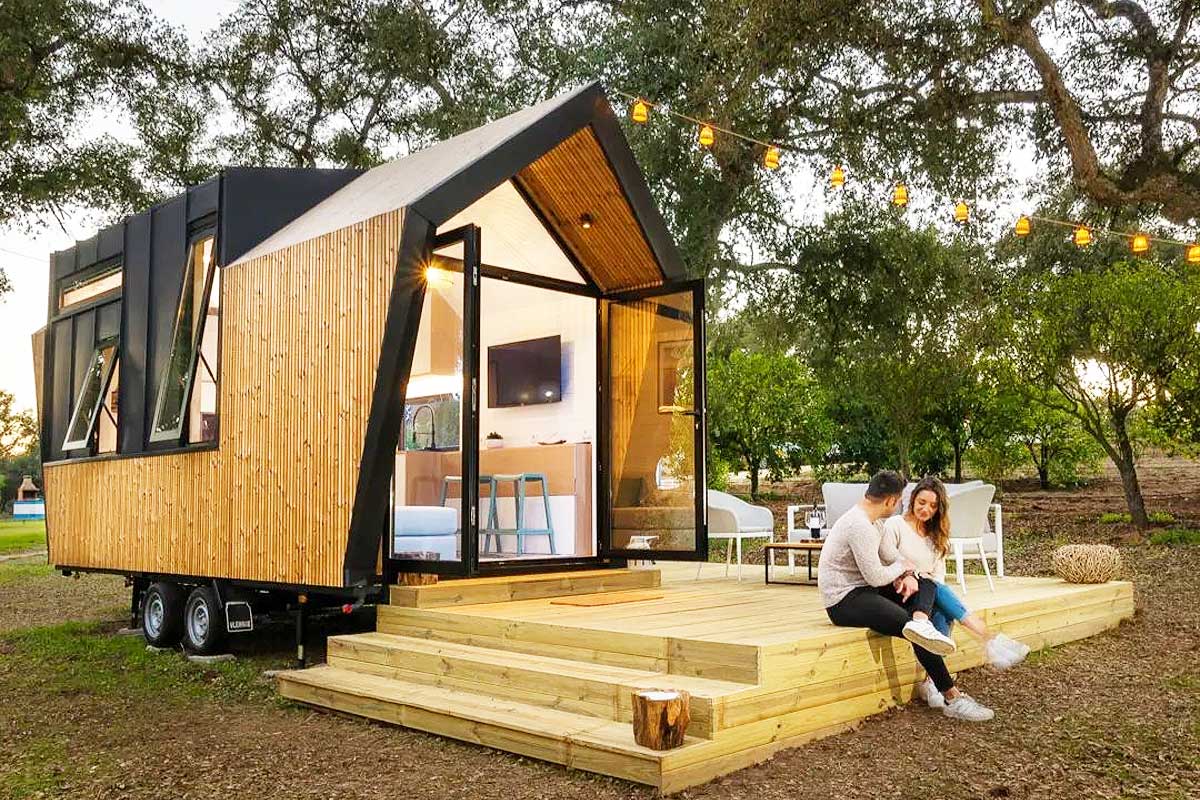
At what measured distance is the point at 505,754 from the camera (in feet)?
14.1

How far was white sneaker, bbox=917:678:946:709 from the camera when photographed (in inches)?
189

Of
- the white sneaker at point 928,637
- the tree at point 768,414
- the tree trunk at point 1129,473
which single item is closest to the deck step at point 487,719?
the white sneaker at point 928,637

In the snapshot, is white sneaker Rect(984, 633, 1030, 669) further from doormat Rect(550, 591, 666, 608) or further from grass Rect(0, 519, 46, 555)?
grass Rect(0, 519, 46, 555)

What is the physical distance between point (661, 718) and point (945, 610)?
1716 millimetres

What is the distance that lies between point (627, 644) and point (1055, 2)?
7761 millimetres

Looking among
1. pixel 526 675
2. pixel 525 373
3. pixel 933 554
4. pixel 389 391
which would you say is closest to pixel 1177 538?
pixel 525 373

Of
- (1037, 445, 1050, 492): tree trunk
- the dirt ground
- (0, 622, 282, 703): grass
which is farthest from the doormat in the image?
(1037, 445, 1050, 492): tree trunk

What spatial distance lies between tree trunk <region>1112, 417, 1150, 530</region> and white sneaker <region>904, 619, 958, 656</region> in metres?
8.13

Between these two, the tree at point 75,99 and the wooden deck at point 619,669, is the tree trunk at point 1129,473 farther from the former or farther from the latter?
the tree at point 75,99

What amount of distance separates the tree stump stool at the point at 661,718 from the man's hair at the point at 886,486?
1523 mm

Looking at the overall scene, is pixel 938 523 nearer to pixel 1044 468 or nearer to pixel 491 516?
pixel 491 516

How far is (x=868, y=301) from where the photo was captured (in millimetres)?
13484

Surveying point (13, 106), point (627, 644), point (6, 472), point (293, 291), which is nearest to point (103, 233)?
point (293, 291)

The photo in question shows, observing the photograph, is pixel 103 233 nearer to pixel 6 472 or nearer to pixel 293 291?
pixel 293 291
